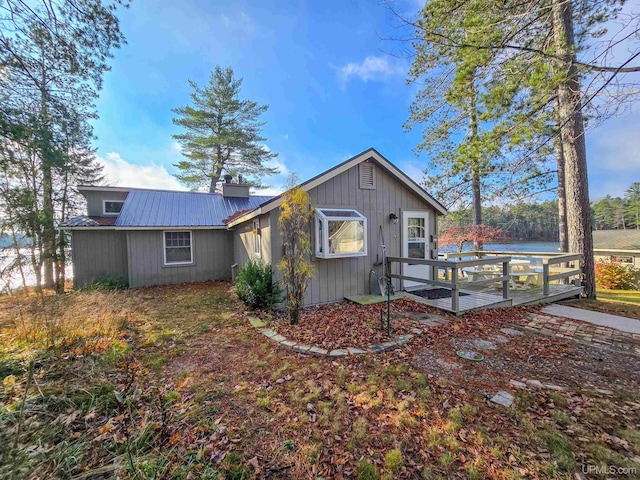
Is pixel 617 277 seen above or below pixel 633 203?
below

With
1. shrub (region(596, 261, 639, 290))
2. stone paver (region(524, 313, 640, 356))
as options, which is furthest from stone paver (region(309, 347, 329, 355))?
shrub (region(596, 261, 639, 290))

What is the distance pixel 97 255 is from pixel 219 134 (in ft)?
35.9

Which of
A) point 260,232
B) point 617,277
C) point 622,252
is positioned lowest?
point 617,277

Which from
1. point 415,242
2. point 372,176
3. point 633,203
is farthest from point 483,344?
point 633,203

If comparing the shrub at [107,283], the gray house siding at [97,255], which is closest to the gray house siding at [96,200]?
the gray house siding at [97,255]

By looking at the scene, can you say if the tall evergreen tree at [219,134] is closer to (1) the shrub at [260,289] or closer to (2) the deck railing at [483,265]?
(1) the shrub at [260,289]

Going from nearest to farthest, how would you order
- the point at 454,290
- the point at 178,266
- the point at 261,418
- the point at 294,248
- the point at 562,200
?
the point at 261,418
the point at 294,248
the point at 454,290
the point at 562,200
the point at 178,266

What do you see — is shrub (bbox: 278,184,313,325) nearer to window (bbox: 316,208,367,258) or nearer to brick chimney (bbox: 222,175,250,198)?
window (bbox: 316,208,367,258)

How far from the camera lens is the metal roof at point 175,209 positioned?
9.43 m

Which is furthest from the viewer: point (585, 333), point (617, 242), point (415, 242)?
point (617, 242)

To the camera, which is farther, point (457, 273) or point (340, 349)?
point (457, 273)

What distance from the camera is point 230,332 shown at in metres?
4.72

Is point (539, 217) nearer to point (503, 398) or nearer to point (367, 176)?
point (367, 176)

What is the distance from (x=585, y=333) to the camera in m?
4.38
